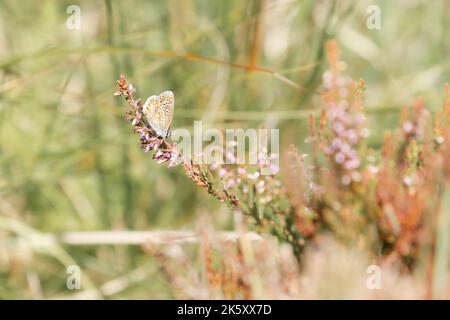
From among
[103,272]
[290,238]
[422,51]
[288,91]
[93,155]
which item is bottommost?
[103,272]

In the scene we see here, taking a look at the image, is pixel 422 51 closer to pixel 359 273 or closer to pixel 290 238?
pixel 290 238

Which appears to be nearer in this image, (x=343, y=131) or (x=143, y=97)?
(x=343, y=131)

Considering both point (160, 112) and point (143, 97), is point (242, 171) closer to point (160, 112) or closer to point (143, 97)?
point (160, 112)

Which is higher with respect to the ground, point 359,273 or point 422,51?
point 422,51

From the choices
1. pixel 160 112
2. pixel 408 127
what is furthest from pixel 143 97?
pixel 408 127

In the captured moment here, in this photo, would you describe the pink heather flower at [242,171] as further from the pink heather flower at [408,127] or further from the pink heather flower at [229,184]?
the pink heather flower at [408,127]
